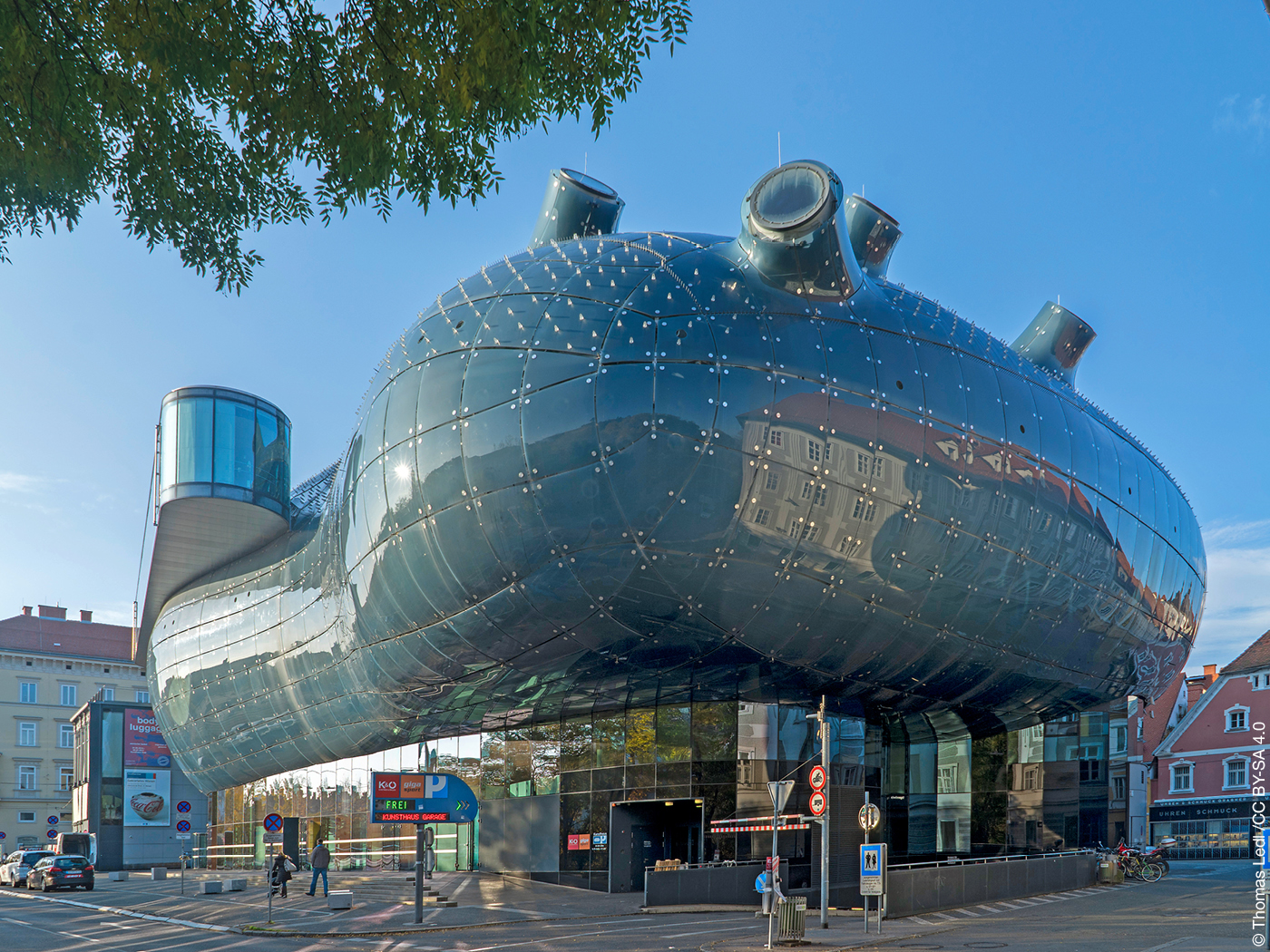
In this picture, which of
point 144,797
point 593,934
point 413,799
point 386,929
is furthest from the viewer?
point 144,797

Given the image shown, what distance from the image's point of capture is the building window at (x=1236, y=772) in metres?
49.3

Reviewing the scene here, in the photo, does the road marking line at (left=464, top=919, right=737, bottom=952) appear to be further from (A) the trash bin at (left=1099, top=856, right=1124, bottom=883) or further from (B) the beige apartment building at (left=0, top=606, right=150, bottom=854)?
(B) the beige apartment building at (left=0, top=606, right=150, bottom=854)

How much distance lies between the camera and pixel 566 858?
2736 cm

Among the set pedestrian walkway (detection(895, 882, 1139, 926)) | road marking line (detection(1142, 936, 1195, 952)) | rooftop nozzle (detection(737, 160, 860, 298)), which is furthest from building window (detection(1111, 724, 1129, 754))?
rooftop nozzle (detection(737, 160, 860, 298))

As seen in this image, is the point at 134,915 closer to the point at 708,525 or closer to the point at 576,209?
the point at 708,525

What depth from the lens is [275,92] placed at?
7625mm

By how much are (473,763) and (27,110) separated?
25.7 m

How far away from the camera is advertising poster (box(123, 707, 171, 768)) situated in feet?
169

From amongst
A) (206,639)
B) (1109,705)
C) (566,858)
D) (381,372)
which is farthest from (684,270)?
(206,639)

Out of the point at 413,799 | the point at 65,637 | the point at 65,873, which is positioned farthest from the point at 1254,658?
the point at 65,637

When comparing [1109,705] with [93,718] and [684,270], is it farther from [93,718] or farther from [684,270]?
[93,718]

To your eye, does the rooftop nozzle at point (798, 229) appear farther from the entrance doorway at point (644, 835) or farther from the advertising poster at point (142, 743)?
the advertising poster at point (142, 743)

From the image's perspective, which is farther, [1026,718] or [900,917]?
[1026,718]

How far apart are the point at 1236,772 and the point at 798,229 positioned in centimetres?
4389
